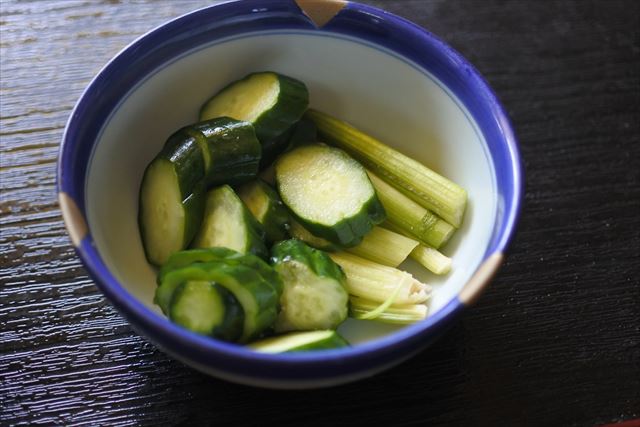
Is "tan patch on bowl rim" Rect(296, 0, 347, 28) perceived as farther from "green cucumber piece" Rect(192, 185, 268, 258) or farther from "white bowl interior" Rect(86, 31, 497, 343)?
"green cucumber piece" Rect(192, 185, 268, 258)

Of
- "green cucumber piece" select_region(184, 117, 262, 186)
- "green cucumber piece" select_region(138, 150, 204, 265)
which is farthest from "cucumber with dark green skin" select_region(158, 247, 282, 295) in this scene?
"green cucumber piece" select_region(184, 117, 262, 186)

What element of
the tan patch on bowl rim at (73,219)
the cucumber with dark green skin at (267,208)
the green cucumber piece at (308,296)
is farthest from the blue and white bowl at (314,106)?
the cucumber with dark green skin at (267,208)

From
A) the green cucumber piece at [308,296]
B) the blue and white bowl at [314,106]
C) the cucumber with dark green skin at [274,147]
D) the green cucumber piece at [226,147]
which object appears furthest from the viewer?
the cucumber with dark green skin at [274,147]

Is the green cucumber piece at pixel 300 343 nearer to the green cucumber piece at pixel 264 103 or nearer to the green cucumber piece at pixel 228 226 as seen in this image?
the green cucumber piece at pixel 228 226

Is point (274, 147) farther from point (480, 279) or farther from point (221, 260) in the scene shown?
point (480, 279)

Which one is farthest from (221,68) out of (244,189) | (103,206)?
(103,206)

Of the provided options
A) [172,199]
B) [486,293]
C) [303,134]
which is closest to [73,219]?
[172,199]

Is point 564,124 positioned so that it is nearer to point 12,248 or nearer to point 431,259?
point 431,259
